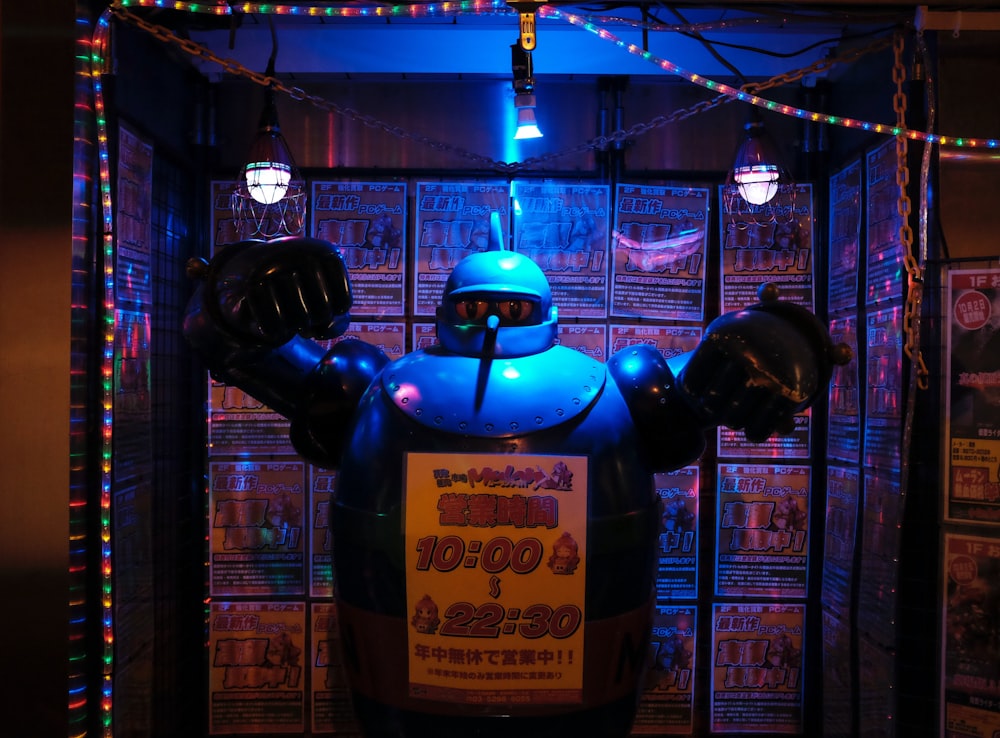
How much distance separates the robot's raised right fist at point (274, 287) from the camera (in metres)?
1.94

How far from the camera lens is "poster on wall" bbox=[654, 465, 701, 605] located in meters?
3.25

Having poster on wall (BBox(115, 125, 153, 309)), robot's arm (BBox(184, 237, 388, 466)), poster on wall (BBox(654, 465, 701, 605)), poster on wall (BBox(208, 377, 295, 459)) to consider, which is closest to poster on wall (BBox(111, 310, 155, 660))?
poster on wall (BBox(115, 125, 153, 309))

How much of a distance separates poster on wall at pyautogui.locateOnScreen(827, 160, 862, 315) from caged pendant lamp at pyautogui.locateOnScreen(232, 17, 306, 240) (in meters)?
2.29

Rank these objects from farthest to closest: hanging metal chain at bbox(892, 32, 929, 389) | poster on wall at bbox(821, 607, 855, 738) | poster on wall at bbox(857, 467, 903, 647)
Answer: poster on wall at bbox(821, 607, 855, 738) < poster on wall at bbox(857, 467, 903, 647) < hanging metal chain at bbox(892, 32, 929, 389)

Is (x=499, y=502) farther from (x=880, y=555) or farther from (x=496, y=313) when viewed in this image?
(x=880, y=555)

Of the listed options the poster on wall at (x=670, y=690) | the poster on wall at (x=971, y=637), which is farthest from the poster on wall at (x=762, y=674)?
the poster on wall at (x=971, y=637)

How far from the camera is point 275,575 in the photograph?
3.27m

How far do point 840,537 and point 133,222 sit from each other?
3.08 meters

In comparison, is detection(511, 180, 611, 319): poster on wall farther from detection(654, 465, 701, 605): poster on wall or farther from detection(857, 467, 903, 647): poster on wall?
detection(857, 467, 903, 647): poster on wall

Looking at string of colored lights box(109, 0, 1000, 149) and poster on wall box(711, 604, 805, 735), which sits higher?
string of colored lights box(109, 0, 1000, 149)

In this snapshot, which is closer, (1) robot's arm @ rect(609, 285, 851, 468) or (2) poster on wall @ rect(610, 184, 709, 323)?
(1) robot's arm @ rect(609, 285, 851, 468)

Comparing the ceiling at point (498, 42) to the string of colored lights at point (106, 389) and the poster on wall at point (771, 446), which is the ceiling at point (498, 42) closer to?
the string of colored lights at point (106, 389)

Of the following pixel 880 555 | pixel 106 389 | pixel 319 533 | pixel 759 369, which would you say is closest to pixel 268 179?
pixel 106 389

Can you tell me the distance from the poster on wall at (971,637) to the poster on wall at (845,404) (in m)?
0.54
